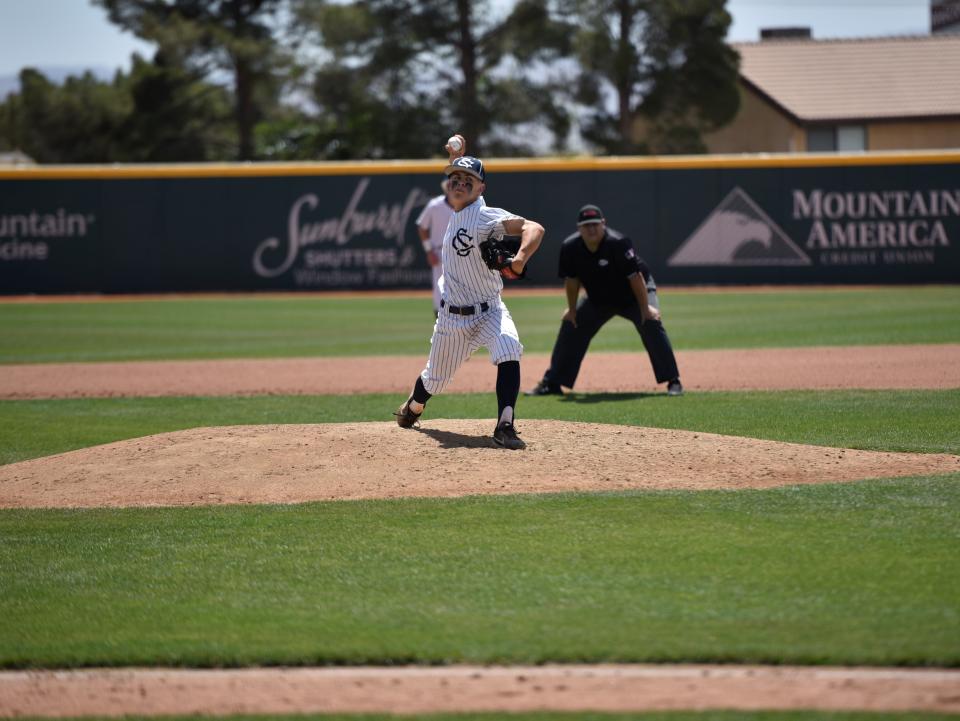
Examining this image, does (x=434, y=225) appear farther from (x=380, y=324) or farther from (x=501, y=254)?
(x=501, y=254)

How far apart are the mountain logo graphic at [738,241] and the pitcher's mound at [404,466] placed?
18.8m

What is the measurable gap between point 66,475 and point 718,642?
4411 millimetres

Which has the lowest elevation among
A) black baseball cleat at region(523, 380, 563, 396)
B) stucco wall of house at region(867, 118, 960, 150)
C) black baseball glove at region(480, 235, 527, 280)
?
black baseball cleat at region(523, 380, 563, 396)

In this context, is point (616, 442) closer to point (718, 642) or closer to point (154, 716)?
point (718, 642)

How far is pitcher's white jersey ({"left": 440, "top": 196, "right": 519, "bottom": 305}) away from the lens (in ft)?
23.7

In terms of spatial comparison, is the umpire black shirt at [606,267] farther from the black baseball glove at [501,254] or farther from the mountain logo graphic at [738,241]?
the mountain logo graphic at [738,241]

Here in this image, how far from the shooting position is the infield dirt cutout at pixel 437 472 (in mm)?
3744

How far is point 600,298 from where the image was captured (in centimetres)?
1057

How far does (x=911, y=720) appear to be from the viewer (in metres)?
3.42

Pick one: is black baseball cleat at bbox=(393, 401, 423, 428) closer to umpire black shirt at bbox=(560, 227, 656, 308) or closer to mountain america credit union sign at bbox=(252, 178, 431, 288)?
umpire black shirt at bbox=(560, 227, 656, 308)

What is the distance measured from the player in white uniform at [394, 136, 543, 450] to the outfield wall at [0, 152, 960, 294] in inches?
731

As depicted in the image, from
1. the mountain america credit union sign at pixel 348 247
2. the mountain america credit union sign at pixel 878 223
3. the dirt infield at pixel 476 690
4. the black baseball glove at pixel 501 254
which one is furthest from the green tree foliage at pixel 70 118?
the dirt infield at pixel 476 690

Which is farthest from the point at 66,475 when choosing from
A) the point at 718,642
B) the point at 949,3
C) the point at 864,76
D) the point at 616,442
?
the point at 949,3

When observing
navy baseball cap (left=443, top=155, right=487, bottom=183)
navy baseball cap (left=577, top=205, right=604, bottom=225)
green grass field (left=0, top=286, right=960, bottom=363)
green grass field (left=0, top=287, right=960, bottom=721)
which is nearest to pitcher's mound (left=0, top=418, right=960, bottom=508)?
green grass field (left=0, top=287, right=960, bottom=721)
